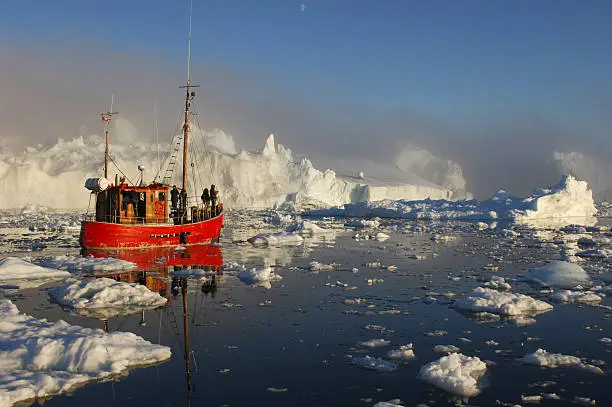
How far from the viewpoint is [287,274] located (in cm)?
1589

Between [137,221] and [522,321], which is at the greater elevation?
[137,221]

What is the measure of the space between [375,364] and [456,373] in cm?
114

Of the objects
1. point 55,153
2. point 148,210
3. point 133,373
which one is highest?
point 55,153

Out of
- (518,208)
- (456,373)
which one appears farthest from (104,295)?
(518,208)

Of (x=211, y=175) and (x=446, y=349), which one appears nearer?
(x=446, y=349)

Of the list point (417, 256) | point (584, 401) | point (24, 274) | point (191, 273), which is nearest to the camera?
point (584, 401)

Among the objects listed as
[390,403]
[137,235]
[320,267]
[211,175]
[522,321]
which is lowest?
[390,403]

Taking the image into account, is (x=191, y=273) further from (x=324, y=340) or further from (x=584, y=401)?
(x=584, y=401)

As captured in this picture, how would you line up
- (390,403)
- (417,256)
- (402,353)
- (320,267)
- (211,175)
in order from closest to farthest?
(390,403)
(402,353)
(320,267)
(417,256)
(211,175)

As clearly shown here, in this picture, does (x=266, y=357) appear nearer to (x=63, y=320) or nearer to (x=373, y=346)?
A: (x=373, y=346)

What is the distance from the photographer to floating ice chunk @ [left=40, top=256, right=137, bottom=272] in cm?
1603

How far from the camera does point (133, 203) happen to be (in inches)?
910

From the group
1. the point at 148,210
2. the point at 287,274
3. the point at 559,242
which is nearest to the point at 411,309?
the point at 287,274

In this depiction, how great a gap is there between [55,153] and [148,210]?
61657 millimetres
